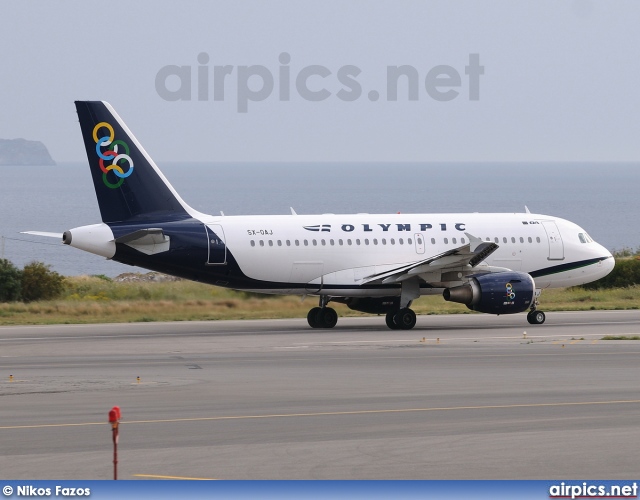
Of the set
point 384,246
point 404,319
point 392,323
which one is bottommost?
point 392,323

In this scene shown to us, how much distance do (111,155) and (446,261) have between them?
35.2 ft

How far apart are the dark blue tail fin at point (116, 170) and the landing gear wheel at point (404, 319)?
7797 mm

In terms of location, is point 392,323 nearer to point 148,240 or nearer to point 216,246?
point 216,246

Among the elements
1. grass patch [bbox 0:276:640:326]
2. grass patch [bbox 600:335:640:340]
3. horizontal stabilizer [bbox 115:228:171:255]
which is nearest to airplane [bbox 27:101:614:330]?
→ horizontal stabilizer [bbox 115:228:171:255]

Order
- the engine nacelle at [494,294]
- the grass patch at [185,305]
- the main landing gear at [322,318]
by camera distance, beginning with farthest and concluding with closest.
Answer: the grass patch at [185,305] → the main landing gear at [322,318] → the engine nacelle at [494,294]

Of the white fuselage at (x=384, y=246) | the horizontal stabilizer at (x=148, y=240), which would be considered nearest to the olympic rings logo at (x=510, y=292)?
the white fuselage at (x=384, y=246)

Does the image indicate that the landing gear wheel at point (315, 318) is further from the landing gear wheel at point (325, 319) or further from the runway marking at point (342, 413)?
the runway marking at point (342, 413)

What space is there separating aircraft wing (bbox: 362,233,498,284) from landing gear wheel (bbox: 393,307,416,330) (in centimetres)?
104

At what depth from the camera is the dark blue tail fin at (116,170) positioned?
35.5m

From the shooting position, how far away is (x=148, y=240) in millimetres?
35156

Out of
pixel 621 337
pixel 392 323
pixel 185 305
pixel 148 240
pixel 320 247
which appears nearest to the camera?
pixel 621 337

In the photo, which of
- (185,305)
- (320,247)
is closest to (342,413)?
(320,247)

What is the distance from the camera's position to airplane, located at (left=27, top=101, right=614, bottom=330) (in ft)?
116

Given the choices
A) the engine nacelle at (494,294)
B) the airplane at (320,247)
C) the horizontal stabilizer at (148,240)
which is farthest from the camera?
the engine nacelle at (494,294)
